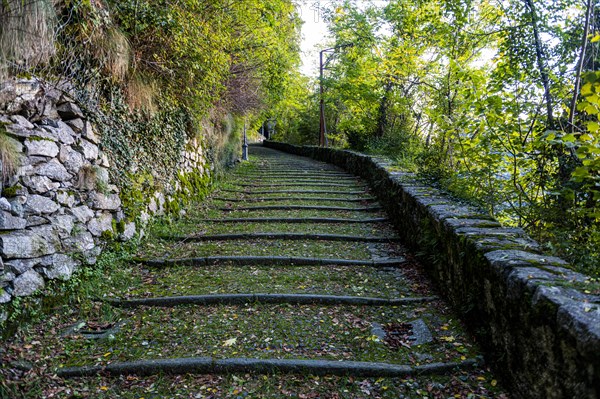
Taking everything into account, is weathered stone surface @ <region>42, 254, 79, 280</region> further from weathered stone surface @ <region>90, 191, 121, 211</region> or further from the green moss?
weathered stone surface @ <region>90, 191, 121, 211</region>

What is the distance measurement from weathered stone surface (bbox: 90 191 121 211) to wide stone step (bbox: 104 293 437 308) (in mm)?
987

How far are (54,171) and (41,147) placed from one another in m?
0.24

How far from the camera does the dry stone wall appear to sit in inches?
114

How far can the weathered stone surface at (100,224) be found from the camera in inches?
152

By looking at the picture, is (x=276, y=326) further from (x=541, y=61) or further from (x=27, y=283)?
(x=541, y=61)

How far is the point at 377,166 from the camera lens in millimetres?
7973

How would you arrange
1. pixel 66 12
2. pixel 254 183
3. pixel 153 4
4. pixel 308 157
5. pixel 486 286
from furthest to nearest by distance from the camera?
pixel 308 157 → pixel 254 183 → pixel 153 4 → pixel 66 12 → pixel 486 286

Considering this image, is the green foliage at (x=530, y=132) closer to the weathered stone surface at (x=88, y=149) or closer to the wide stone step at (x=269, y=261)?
the wide stone step at (x=269, y=261)

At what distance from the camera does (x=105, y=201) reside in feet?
13.4

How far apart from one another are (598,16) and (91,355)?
17.9 ft

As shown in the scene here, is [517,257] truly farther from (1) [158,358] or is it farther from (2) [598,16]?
(2) [598,16]

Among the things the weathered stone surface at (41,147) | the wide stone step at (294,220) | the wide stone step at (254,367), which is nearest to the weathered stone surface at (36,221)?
the weathered stone surface at (41,147)

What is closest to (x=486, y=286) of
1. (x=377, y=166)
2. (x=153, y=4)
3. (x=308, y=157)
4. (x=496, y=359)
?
(x=496, y=359)

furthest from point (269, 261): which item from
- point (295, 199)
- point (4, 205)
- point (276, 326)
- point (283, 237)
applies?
point (295, 199)
